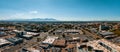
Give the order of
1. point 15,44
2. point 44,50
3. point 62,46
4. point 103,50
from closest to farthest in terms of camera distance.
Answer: point 103,50 < point 44,50 < point 62,46 < point 15,44

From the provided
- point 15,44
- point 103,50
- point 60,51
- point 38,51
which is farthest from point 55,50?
point 15,44

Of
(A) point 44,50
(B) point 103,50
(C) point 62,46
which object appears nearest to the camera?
(B) point 103,50

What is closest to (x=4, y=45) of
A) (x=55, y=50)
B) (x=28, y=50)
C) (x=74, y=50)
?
(x=28, y=50)

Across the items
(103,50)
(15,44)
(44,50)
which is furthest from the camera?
(15,44)

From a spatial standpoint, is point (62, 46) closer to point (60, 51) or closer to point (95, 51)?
point (60, 51)

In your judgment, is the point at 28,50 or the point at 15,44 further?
the point at 15,44

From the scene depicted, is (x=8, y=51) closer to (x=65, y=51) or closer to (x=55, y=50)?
(x=55, y=50)

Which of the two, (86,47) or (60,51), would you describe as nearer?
(60,51)
